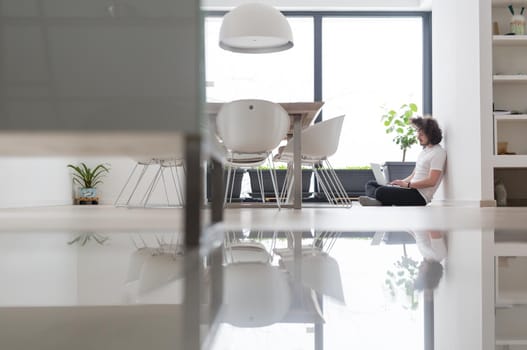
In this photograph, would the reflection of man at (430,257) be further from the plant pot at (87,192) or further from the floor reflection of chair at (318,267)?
the plant pot at (87,192)

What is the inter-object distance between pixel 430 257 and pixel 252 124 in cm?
231

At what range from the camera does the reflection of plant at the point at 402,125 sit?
579 centimetres

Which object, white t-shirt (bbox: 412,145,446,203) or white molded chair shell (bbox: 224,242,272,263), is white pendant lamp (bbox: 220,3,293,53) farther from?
white molded chair shell (bbox: 224,242,272,263)

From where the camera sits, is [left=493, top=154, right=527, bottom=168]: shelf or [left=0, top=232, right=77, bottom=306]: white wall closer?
[left=0, top=232, right=77, bottom=306]: white wall

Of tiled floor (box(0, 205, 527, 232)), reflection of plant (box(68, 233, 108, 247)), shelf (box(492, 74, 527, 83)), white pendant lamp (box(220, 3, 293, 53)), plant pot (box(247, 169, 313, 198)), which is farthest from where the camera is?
plant pot (box(247, 169, 313, 198))

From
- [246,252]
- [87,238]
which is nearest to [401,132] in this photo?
[87,238]

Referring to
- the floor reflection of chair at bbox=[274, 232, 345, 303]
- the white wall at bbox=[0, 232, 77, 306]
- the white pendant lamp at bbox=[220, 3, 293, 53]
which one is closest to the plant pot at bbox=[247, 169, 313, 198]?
the white pendant lamp at bbox=[220, 3, 293, 53]

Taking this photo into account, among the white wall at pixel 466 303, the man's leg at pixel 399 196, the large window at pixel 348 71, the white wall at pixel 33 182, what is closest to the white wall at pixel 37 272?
the white wall at pixel 466 303

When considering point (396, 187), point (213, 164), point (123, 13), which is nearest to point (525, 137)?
point (396, 187)

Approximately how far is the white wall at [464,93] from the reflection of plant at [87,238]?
10.6ft

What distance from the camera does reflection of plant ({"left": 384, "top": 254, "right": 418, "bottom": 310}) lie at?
2.05ft

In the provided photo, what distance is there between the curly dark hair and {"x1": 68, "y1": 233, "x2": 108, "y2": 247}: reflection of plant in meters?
3.48

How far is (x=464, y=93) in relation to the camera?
177 inches

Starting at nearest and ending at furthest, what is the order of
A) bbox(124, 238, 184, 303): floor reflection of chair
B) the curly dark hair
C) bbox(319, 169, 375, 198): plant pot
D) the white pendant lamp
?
bbox(124, 238, 184, 303): floor reflection of chair → the white pendant lamp → the curly dark hair → bbox(319, 169, 375, 198): plant pot
